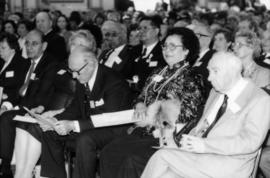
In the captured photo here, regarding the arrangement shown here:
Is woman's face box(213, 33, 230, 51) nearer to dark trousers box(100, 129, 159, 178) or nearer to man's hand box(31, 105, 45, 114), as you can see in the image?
man's hand box(31, 105, 45, 114)

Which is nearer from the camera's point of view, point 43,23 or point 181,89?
point 181,89

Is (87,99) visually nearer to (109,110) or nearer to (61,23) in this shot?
(109,110)

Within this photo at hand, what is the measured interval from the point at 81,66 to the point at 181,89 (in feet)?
2.86

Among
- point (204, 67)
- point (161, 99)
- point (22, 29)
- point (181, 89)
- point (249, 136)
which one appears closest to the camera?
point (249, 136)

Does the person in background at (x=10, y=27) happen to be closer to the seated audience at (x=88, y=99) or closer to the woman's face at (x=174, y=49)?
the seated audience at (x=88, y=99)

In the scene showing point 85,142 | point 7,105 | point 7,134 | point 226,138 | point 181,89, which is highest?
point 181,89

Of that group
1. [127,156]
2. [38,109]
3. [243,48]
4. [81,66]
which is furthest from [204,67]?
[127,156]

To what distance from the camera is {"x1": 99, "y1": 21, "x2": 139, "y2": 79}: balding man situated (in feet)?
21.5

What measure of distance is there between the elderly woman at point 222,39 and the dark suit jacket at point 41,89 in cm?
201

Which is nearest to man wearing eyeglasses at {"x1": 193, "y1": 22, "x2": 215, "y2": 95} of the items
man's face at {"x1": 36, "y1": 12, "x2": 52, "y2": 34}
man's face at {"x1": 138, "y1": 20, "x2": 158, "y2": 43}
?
man's face at {"x1": 138, "y1": 20, "x2": 158, "y2": 43}

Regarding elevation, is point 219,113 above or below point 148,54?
above

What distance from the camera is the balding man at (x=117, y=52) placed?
6.54 meters

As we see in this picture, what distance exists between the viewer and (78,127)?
4.32m

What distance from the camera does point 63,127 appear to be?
4258 mm
